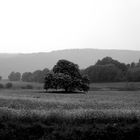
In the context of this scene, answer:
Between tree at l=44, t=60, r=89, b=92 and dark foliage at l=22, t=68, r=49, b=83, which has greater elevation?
tree at l=44, t=60, r=89, b=92

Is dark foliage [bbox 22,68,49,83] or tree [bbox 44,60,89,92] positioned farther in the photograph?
dark foliage [bbox 22,68,49,83]

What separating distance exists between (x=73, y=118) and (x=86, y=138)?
7.69 feet

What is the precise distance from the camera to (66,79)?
6794cm

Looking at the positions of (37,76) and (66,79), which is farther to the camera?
(37,76)

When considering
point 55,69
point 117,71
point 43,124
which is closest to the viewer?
point 43,124

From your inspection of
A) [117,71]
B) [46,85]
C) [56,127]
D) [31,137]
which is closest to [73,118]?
[56,127]

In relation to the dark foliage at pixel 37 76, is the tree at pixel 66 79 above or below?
above

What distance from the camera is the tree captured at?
224ft

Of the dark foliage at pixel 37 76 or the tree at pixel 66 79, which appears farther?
the dark foliage at pixel 37 76

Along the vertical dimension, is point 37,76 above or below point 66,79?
below

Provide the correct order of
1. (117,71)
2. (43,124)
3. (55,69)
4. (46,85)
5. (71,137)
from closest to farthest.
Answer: (71,137), (43,124), (46,85), (55,69), (117,71)

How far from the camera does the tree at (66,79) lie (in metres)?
68.2

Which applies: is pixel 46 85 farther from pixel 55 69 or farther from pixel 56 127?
pixel 56 127

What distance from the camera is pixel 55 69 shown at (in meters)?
74.8
